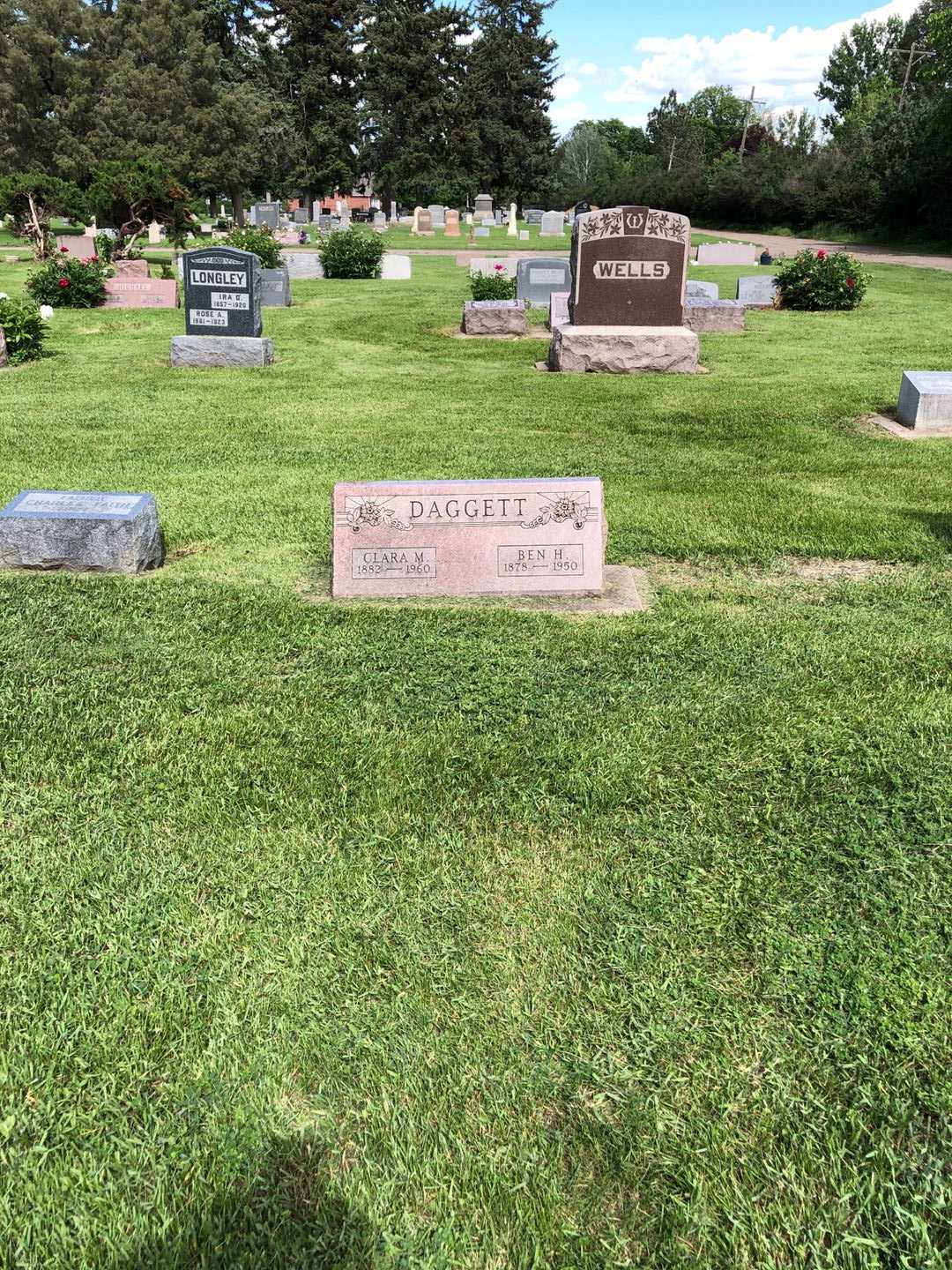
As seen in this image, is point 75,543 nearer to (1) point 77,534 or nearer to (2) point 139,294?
(1) point 77,534

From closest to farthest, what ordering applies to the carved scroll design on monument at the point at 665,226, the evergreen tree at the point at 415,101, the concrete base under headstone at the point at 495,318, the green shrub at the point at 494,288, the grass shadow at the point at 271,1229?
the grass shadow at the point at 271,1229, the carved scroll design on monument at the point at 665,226, the concrete base under headstone at the point at 495,318, the green shrub at the point at 494,288, the evergreen tree at the point at 415,101

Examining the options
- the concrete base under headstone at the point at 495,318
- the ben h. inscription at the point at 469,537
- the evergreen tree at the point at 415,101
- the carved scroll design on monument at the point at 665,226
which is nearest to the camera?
the ben h. inscription at the point at 469,537

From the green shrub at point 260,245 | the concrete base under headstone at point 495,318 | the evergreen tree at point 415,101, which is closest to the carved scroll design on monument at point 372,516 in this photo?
the concrete base under headstone at point 495,318

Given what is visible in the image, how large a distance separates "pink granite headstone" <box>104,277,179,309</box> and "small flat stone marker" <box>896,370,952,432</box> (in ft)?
50.5

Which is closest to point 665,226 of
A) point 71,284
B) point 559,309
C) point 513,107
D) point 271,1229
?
point 559,309

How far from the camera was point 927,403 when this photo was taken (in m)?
9.95

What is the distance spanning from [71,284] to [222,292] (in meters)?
7.20

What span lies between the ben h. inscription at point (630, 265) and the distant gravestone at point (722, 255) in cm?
1948

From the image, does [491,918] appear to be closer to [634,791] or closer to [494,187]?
[634,791]

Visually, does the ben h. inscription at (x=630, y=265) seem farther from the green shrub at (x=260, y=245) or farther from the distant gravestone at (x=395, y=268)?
the distant gravestone at (x=395, y=268)

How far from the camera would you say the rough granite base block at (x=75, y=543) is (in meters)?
5.98

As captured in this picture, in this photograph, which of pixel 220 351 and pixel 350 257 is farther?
pixel 350 257

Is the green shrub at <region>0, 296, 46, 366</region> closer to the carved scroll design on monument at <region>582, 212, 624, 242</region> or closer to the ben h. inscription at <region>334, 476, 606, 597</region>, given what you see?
the carved scroll design on monument at <region>582, 212, 624, 242</region>

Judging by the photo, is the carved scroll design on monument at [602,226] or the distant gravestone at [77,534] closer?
the distant gravestone at [77,534]
